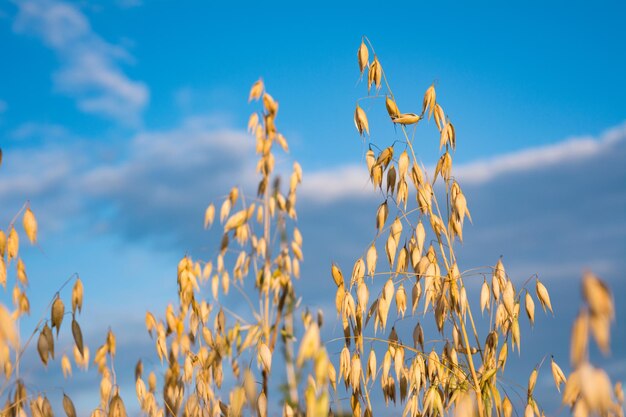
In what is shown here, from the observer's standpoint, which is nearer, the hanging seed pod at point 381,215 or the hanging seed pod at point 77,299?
the hanging seed pod at point 77,299

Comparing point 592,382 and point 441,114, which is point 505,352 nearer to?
point 441,114

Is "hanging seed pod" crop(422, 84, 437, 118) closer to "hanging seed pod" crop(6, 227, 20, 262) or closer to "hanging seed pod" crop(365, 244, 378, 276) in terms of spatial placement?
"hanging seed pod" crop(365, 244, 378, 276)

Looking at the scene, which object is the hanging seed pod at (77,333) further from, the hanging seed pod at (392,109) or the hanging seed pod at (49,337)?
the hanging seed pod at (392,109)

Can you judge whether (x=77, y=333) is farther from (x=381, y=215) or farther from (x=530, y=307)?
(x=530, y=307)

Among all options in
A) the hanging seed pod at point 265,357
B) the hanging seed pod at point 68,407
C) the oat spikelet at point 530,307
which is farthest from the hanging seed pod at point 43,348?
the oat spikelet at point 530,307

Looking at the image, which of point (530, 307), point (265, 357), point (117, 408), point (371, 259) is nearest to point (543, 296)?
point (530, 307)

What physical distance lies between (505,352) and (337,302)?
67 centimetres

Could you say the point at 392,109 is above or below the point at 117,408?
above

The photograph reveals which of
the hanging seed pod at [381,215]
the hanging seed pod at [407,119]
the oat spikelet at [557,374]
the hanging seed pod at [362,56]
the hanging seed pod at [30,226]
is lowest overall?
the oat spikelet at [557,374]

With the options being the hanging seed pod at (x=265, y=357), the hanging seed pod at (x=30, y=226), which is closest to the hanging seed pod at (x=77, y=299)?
the hanging seed pod at (x=30, y=226)

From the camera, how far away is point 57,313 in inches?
96.6

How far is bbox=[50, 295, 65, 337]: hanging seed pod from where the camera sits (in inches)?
96.0

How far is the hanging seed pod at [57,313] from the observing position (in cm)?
244

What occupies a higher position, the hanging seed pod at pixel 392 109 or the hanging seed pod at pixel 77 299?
the hanging seed pod at pixel 392 109
